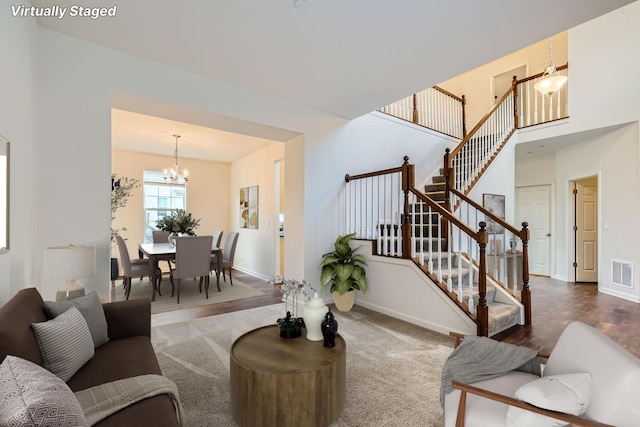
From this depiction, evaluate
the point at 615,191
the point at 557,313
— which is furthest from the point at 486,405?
the point at 615,191

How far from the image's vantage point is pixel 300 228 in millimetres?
4262

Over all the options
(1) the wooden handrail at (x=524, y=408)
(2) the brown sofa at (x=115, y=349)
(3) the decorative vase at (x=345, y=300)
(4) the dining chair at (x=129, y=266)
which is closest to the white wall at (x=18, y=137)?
(2) the brown sofa at (x=115, y=349)

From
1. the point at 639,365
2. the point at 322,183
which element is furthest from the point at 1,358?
the point at 322,183

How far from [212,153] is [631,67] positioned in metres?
7.70

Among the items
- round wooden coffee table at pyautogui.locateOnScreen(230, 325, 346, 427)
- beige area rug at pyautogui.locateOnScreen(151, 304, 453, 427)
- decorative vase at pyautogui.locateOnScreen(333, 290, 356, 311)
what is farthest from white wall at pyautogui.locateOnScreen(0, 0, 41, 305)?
decorative vase at pyautogui.locateOnScreen(333, 290, 356, 311)

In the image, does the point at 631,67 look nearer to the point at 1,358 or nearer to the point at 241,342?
the point at 241,342

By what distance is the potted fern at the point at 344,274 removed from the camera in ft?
12.6

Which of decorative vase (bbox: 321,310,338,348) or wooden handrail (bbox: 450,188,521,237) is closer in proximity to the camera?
decorative vase (bbox: 321,310,338,348)

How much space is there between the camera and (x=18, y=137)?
6.77 feet

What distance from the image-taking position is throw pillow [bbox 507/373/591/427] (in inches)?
43.4

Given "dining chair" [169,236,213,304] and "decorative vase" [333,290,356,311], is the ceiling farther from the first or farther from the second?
Result: "decorative vase" [333,290,356,311]

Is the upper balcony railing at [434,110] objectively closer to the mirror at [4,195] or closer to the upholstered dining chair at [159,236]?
the mirror at [4,195]

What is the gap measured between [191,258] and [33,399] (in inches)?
149

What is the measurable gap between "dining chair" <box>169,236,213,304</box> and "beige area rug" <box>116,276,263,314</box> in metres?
0.17
